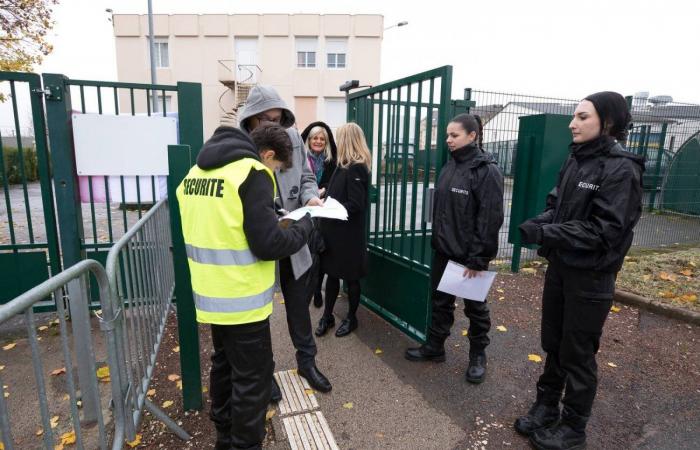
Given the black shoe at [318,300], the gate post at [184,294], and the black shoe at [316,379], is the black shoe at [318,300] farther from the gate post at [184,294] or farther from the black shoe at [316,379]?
the gate post at [184,294]

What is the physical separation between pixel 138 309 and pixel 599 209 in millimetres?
2461

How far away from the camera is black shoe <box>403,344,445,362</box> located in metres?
3.37

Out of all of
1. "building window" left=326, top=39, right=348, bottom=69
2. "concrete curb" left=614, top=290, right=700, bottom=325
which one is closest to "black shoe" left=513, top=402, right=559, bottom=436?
"concrete curb" left=614, top=290, right=700, bottom=325

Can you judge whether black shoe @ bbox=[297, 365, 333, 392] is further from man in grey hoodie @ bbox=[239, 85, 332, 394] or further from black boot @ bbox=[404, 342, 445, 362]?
black boot @ bbox=[404, 342, 445, 362]

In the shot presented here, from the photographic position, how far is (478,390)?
304cm

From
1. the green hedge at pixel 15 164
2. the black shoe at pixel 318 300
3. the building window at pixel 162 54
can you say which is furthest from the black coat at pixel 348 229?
the building window at pixel 162 54

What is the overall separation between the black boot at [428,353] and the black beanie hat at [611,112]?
6.58 ft

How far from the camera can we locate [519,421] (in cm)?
260

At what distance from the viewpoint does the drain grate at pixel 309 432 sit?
2436mm

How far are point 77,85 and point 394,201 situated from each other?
293 centimetres

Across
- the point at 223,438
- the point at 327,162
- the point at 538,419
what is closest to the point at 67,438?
the point at 223,438

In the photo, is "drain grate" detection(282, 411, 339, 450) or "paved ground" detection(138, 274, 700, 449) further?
"paved ground" detection(138, 274, 700, 449)

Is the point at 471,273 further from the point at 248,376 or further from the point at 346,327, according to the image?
the point at 248,376

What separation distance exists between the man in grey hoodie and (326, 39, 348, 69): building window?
2127 cm
